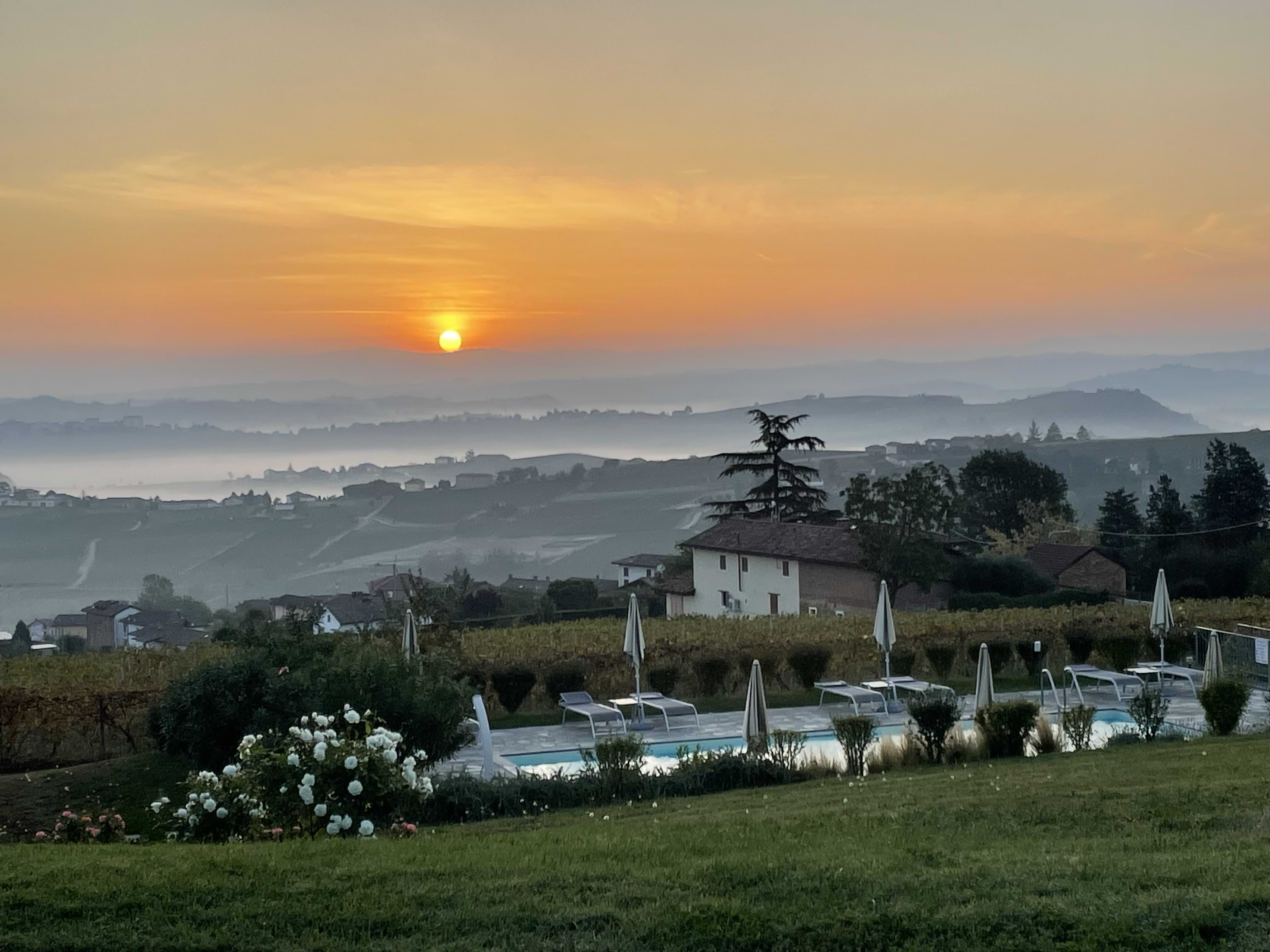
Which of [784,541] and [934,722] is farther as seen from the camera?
[784,541]

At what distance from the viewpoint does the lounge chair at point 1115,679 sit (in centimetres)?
1722

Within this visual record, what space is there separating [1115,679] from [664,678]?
7027 mm

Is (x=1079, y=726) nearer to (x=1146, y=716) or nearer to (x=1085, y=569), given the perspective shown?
(x=1146, y=716)

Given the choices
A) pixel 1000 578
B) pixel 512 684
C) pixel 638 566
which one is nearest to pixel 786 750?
pixel 512 684

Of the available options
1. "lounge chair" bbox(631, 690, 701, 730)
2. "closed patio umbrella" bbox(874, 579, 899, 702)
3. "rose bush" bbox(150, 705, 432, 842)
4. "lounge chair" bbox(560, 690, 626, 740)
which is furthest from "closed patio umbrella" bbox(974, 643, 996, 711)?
"rose bush" bbox(150, 705, 432, 842)

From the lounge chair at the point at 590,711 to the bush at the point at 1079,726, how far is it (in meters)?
6.20

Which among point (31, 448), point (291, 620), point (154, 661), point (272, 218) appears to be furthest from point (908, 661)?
point (31, 448)

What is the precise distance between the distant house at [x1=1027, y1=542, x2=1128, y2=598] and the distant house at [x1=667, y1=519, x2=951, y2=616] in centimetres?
624

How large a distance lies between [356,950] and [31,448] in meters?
211

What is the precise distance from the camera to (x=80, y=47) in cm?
2916

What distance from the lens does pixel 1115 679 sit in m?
17.4

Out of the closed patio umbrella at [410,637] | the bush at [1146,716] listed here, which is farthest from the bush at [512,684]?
the bush at [1146,716]

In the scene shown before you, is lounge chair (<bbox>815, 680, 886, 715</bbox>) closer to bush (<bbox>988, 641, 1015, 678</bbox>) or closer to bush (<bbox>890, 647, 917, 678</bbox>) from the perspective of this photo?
bush (<bbox>890, 647, 917, 678</bbox>)

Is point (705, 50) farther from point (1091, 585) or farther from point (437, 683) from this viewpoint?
point (1091, 585)
